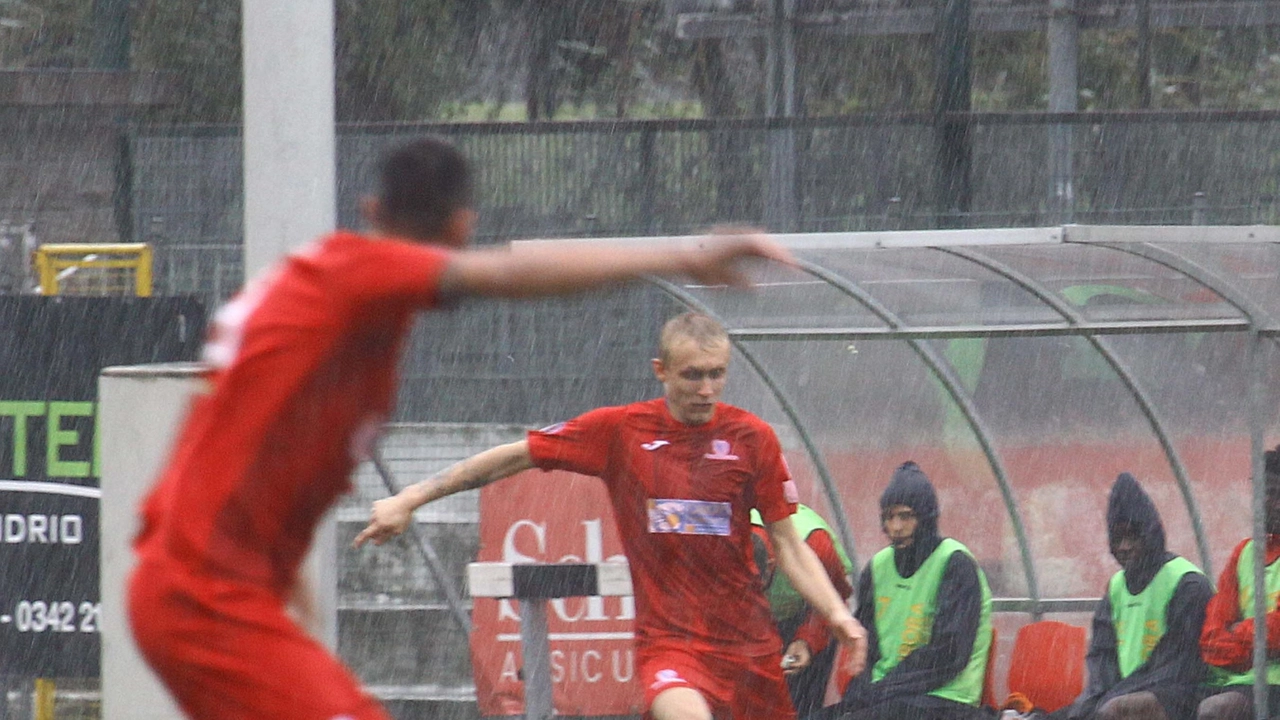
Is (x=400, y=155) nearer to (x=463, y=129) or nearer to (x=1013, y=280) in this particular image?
(x=1013, y=280)

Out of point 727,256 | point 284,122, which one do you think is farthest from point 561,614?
point 727,256

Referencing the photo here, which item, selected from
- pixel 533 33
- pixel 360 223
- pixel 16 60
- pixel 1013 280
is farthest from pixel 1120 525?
pixel 16 60

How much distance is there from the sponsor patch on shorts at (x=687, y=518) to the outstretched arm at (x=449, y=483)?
432 mm

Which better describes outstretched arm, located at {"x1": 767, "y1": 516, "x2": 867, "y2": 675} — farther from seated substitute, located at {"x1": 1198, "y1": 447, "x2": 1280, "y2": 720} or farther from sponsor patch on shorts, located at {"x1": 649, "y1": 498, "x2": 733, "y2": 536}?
seated substitute, located at {"x1": 1198, "y1": 447, "x2": 1280, "y2": 720}

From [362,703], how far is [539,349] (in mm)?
6382

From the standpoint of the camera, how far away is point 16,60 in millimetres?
19453

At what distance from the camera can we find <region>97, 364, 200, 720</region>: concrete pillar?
20.6 feet

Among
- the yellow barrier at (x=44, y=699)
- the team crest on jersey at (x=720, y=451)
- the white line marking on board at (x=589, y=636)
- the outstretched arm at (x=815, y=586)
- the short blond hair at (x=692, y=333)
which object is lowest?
the yellow barrier at (x=44, y=699)

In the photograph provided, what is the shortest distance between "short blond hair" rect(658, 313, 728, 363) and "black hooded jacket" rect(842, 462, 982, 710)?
1895mm

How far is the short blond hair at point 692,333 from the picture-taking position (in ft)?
20.2

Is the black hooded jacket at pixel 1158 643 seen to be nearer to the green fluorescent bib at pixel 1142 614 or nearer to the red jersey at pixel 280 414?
the green fluorescent bib at pixel 1142 614

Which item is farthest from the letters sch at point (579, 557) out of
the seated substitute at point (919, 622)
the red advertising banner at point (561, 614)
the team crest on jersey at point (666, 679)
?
the team crest on jersey at point (666, 679)

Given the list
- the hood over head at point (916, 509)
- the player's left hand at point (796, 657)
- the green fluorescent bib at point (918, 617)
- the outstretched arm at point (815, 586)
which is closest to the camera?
the outstretched arm at point (815, 586)

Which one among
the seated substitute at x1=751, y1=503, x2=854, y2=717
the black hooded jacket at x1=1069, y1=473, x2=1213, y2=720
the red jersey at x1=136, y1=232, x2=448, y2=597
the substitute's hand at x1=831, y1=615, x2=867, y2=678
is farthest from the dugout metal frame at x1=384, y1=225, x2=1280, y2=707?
the red jersey at x1=136, y1=232, x2=448, y2=597
